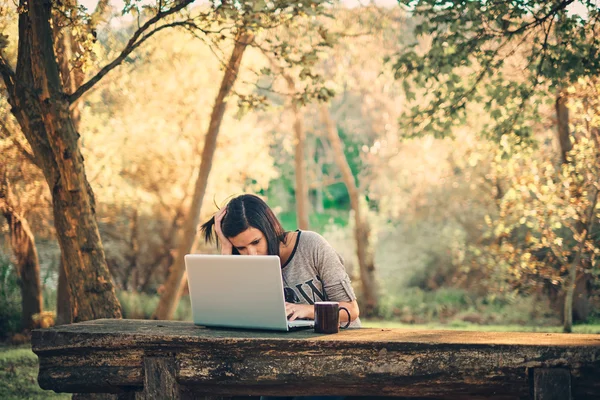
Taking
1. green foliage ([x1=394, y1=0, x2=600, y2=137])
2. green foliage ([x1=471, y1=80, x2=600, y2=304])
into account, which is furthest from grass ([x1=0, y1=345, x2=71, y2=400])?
green foliage ([x1=471, y1=80, x2=600, y2=304])

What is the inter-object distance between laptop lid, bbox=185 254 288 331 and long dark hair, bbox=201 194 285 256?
36 cm

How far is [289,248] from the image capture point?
386 cm

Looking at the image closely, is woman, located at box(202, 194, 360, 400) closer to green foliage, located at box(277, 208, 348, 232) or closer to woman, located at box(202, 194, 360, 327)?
woman, located at box(202, 194, 360, 327)

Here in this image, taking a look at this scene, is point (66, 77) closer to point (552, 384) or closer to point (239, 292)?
point (239, 292)

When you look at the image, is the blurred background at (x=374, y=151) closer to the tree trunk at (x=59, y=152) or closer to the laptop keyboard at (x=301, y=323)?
the tree trunk at (x=59, y=152)

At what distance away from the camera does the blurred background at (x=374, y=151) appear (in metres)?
6.28

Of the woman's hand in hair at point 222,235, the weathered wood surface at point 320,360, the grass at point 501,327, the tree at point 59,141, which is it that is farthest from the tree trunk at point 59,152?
the grass at point 501,327

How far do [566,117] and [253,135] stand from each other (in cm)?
468

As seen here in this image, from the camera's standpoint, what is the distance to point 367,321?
37.4 ft

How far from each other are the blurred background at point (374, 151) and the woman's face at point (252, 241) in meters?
1.85

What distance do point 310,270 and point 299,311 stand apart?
244 mm

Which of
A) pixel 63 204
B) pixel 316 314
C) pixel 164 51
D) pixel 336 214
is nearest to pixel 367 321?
pixel 164 51

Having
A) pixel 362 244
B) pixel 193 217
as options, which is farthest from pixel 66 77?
pixel 362 244

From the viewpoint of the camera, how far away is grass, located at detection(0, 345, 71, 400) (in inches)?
234
